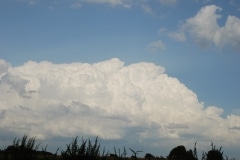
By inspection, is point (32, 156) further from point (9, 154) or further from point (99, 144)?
point (99, 144)

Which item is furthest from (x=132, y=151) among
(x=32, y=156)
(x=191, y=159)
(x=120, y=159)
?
(x=32, y=156)

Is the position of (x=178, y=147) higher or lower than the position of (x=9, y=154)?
higher

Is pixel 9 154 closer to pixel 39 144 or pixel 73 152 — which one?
pixel 39 144

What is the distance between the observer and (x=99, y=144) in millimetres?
19828

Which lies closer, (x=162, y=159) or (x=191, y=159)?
(x=191, y=159)

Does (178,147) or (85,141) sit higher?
(178,147)

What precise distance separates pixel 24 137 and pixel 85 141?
392cm

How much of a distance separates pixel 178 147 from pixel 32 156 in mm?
33547

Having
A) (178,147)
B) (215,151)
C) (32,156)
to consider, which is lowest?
(32,156)

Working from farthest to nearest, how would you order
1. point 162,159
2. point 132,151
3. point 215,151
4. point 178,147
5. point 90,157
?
point 178,147 → point 162,159 → point 215,151 → point 90,157 → point 132,151

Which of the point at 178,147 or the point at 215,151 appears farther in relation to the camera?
the point at 178,147

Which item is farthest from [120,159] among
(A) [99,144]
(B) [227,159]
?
(B) [227,159]

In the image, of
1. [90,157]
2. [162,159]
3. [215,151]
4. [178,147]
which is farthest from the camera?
[178,147]

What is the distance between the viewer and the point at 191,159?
21.2 metres
